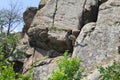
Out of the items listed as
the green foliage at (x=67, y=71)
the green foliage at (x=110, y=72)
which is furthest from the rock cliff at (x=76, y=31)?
the green foliage at (x=110, y=72)

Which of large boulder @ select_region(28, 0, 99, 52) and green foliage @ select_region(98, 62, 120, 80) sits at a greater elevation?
green foliage @ select_region(98, 62, 120, 80)

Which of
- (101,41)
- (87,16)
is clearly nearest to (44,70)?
(101,41)

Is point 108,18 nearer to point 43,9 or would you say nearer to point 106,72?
point 43,9

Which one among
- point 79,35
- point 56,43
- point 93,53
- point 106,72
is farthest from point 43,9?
point 106,72

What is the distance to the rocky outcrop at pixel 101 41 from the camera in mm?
28125

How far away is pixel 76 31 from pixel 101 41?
4.58m

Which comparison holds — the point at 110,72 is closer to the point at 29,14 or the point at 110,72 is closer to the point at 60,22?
the point at 60,22

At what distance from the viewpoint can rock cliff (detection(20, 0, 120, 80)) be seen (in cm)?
2884

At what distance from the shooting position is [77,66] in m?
18.3

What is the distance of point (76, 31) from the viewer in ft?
110

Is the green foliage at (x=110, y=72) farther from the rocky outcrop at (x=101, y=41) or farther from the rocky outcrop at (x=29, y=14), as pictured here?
the rocky outcrop at (x=29, y=14)

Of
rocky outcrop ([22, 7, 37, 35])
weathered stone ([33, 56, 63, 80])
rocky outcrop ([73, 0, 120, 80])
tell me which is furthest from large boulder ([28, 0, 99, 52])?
rocky outcrop ([73, 0, 120, 80])

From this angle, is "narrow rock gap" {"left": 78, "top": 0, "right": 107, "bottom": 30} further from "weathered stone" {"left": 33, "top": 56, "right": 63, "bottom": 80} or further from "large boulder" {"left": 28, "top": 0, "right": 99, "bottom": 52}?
"weathered stone" {"left": 33, "top": 56, "right": 63, "bottom": 80}

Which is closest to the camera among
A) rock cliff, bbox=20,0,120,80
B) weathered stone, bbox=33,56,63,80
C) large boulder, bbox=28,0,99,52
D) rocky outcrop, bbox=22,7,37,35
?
rock cliff, bbox=20,0,120,80
